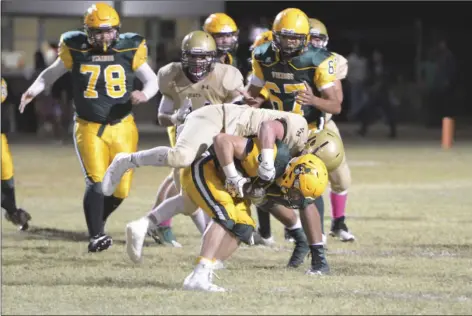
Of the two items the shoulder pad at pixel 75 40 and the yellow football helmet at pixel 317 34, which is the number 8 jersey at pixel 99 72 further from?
the yellow football helmet at pixel 317 34

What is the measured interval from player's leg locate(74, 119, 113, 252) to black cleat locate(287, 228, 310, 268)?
1358 millimetres

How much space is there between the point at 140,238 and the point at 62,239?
218 cm

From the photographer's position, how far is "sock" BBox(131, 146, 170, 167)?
6254 mm

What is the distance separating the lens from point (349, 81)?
22672 millimetres

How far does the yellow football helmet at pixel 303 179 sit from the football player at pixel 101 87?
1992 millimetres

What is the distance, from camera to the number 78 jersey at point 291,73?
759cm

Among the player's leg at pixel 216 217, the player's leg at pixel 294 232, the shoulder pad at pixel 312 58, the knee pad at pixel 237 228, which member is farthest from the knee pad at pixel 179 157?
the shoulder pad at pixel 312 58

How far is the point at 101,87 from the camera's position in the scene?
8.25 m

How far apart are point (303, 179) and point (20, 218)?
3.38 metres

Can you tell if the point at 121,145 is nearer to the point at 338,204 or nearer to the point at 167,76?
the point at 167,76

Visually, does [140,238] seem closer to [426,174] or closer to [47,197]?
[47,197]

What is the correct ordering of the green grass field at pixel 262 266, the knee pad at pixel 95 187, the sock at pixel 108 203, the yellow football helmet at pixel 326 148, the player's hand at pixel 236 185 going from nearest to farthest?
the green grass field at pixel 262 266, the player's hand at pixel 236 185, the yellow football helmet at pixel 326 148, the knee pad at pixel 95 187, the sock at pixel 108 203

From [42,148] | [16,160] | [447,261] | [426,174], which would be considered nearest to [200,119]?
[447,261]

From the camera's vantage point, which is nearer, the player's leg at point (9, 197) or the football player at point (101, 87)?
the football player at point (101, 87)
